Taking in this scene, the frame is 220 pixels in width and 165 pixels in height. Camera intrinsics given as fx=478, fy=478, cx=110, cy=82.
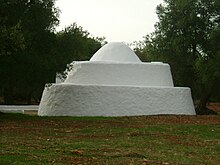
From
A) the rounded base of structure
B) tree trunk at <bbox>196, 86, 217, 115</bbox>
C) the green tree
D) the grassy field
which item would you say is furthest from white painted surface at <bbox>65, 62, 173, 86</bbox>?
the grassy field

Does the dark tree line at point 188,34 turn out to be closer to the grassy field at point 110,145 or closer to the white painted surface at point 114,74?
the white painted surface at point 114,74

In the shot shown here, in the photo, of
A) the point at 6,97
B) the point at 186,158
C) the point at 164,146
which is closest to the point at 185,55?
the point at 6,97

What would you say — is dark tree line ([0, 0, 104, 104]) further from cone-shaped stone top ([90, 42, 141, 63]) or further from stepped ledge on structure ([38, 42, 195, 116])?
cone-shaped stone top ([90, 42, 141, 63])

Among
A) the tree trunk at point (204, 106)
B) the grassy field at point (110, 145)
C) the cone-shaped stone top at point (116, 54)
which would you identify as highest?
the cone-shaped stone top at point (116, 54)

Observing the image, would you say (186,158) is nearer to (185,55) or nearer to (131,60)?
(131,60)

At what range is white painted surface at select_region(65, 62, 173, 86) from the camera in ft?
104

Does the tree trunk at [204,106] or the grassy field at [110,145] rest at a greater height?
the grassy field at [110,145]

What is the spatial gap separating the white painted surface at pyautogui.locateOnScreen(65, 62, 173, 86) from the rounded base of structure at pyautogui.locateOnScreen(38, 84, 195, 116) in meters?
1.76

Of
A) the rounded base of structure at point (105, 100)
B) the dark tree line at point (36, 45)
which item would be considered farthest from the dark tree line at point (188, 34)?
the dark tree line at point (36, 45)

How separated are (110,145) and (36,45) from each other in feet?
39.7

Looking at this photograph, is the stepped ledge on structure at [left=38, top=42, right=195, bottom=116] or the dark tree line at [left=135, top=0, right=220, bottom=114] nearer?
the stepped ledge on structure at [left=38, top=42, right=195, bottom=116]

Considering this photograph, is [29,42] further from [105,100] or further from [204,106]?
[204,106]

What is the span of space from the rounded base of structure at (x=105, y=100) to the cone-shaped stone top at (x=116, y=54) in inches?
163

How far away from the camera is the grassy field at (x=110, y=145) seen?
1134 centimetres
